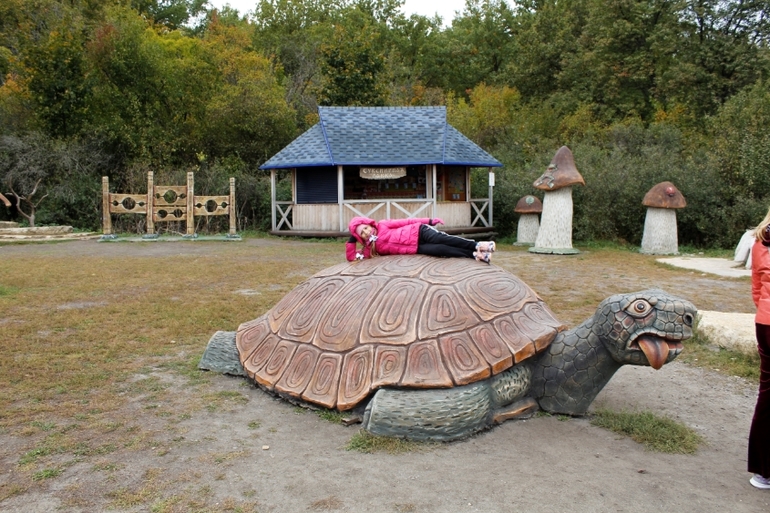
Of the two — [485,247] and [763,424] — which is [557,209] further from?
[763,424]

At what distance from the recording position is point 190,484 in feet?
11.0

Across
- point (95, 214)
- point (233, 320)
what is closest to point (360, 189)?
point (95, 214)

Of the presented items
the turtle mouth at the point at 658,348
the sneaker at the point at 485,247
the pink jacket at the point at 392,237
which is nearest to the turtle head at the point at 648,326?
the turtle mouth at the point at 658,348

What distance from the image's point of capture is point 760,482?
334 cm

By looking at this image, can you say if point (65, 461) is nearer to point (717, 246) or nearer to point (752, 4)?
point (717, 246)

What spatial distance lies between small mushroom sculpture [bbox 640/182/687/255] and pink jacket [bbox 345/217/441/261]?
12481mm

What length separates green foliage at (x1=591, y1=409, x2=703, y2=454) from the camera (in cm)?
389

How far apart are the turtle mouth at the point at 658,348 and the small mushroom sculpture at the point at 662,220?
13.1m

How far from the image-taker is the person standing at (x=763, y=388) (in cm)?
333

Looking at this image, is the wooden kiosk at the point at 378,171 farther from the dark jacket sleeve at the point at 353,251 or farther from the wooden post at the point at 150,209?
the dark jacket sleeve at the point at 353,251

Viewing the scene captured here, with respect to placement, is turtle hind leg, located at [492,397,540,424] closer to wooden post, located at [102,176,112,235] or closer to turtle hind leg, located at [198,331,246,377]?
turtle hind leg, located at [198,331,246,377]

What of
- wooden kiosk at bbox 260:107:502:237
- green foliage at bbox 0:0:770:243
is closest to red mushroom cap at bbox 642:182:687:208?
green foliage at bbox 0:0:770:243

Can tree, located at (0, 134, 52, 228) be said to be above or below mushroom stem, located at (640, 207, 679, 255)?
above

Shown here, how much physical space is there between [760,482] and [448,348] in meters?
1.97
